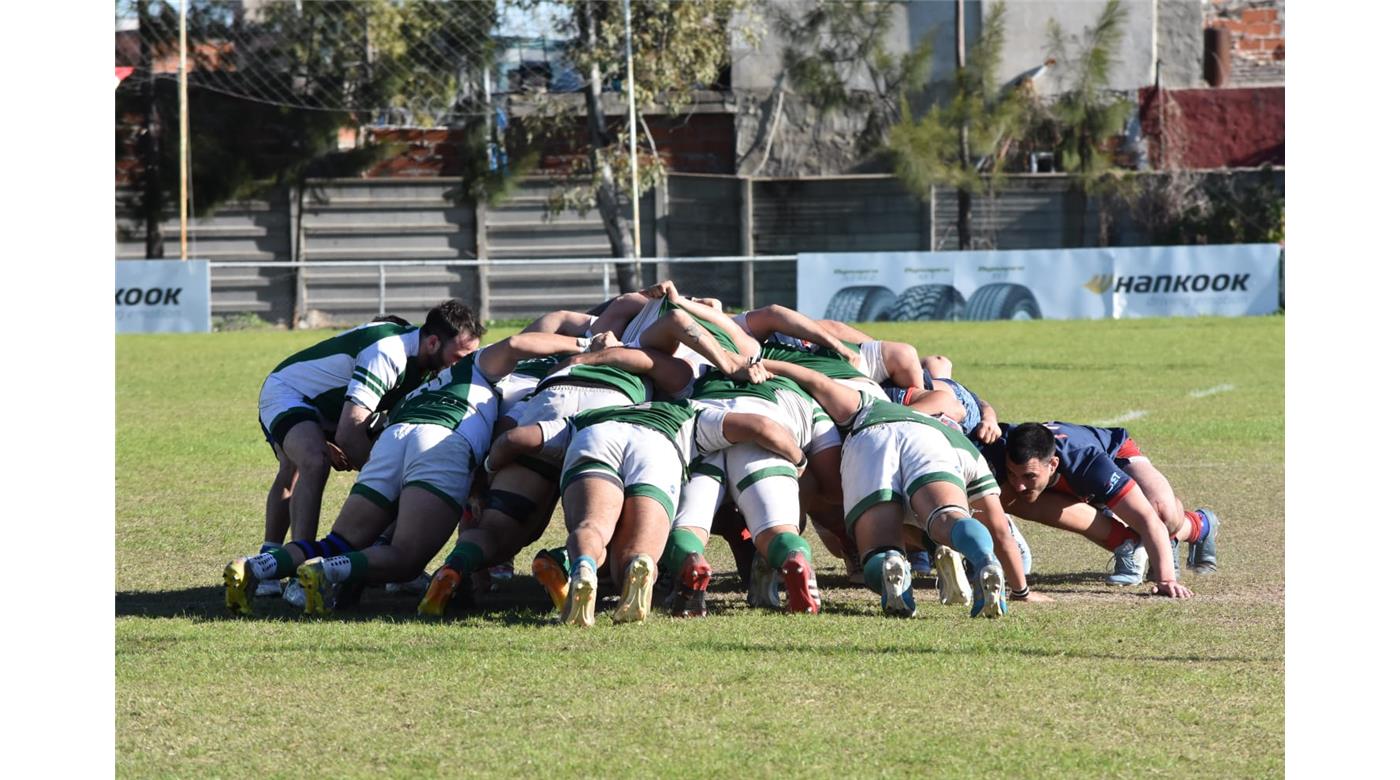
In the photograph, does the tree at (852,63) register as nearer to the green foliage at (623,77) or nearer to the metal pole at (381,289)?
the green foliage at (623,77)

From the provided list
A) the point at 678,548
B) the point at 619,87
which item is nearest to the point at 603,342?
the point at 678,548

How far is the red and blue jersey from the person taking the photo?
7.80m

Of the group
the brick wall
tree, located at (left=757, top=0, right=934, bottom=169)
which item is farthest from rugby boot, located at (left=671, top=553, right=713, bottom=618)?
the brick wall

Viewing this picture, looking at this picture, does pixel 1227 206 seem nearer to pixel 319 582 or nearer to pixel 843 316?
pixel 843 316

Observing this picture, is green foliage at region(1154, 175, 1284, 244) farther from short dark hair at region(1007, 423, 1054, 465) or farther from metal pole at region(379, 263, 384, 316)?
short dark hair at region(1007, 423, 1054, 465)

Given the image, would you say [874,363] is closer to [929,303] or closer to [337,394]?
[337,394]

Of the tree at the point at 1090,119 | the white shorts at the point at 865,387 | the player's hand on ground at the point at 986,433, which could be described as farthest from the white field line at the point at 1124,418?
the tree at the point at 1090,119

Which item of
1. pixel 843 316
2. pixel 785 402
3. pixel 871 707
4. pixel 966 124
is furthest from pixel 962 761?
pixel 966 124

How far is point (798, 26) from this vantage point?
35.0 m

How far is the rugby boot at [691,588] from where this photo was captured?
6.86 metres

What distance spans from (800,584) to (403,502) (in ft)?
5.78

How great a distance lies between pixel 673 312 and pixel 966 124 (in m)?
27.8

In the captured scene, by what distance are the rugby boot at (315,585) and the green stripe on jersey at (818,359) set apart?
95.1 inches

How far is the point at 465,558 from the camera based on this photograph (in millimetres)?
7098
